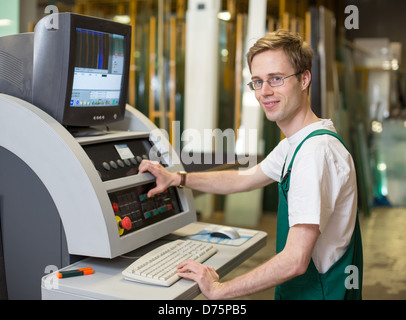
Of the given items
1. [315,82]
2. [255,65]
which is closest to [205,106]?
[315,82]

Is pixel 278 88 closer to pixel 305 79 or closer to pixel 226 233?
pixel 305 79

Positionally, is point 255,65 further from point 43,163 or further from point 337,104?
point 337,104

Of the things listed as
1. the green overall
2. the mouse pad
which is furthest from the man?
the mouse pad

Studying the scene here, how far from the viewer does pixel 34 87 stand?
1606 mm

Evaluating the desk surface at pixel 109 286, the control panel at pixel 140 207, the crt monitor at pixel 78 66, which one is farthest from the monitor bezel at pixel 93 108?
the desk surface at pixel 109 286

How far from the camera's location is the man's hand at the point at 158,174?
1.76 m

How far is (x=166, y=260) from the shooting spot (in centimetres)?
157

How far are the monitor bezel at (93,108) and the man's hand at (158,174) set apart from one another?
220mm

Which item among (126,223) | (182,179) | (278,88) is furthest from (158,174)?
(278,88)

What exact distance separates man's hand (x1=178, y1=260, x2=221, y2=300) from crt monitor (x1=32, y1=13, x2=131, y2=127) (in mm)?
587

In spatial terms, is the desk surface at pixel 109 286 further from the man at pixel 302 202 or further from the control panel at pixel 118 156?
the control panel at pixel 118 156

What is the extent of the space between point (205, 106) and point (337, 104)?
5.14 ft

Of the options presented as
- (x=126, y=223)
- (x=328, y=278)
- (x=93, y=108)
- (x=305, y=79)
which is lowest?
(x=328, y=278)

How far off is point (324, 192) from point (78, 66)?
85cm
